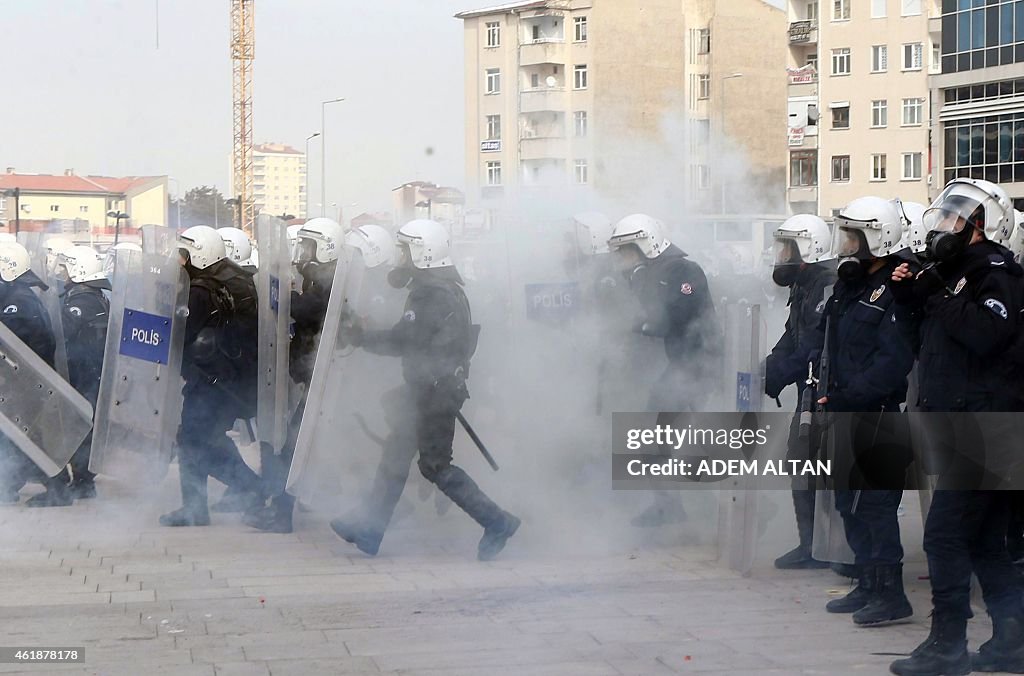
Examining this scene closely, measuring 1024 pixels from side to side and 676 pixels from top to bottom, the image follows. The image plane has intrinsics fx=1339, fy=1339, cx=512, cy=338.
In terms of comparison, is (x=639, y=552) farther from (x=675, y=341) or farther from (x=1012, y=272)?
(x=1012, y=272)

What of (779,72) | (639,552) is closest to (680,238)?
(639,552)

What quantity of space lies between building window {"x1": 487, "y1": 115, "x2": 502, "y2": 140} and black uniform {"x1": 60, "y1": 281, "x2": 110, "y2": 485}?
304 centimetres

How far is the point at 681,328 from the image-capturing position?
Result: 786 centimetres

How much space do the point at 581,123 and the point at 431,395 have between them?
17.0 feet

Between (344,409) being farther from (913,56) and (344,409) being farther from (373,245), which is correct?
(913,56)

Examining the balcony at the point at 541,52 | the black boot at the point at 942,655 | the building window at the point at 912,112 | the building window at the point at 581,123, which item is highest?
the building window at the point at 912,112

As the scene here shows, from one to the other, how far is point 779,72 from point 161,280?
13759mm

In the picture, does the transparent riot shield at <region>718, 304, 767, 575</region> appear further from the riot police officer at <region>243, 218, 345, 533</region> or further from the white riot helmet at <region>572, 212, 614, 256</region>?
the riot police officer at <region>243, 218, 345, 533</region>

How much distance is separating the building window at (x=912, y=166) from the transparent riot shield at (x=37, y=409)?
137 ft

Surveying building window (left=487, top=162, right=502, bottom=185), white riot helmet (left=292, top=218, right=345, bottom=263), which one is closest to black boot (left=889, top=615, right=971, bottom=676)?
white riot helmet (left=292, top=218, right=345, bottom=263)

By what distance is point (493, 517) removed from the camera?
7.04 m

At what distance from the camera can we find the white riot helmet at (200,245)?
8117mm

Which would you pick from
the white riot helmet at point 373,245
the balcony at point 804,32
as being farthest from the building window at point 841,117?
the white riot helmet at point 373,245

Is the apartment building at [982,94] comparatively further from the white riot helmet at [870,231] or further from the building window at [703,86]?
the white riot helmet at [870,231]
